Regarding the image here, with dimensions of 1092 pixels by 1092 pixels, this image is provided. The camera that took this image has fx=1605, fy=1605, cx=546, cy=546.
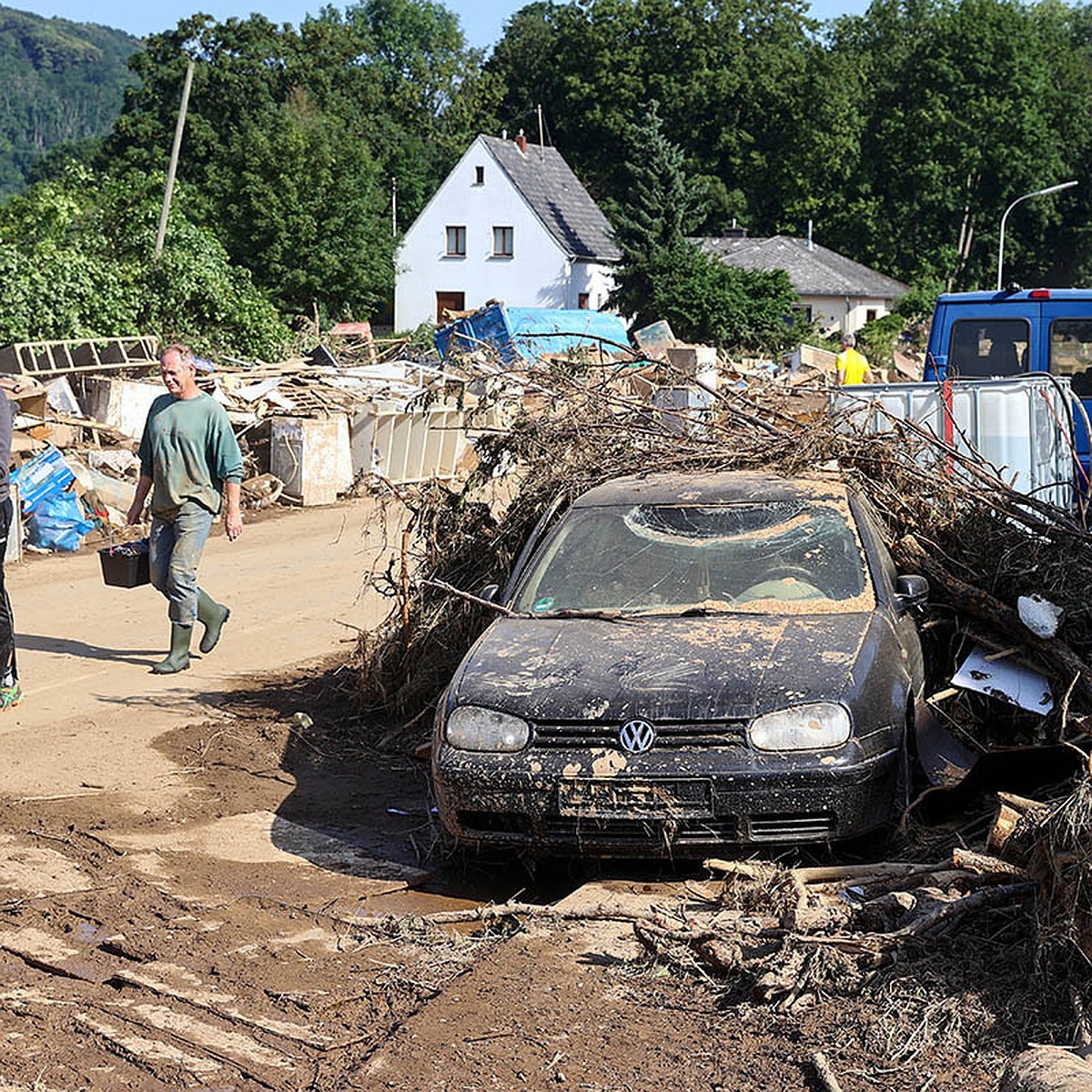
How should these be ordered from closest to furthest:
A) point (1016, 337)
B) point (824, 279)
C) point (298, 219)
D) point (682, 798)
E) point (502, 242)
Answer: point (682, 798), point (1016, 337), point (298, 219), point (502, 242), point (824, 279)

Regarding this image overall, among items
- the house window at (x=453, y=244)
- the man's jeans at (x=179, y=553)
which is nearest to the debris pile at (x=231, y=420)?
the man's jeans at (x=179, y=553)

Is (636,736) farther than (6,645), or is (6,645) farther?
(6,645)

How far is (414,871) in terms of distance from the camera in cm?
655

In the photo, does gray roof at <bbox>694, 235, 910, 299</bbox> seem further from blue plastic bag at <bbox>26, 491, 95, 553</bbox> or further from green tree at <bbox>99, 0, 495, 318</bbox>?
blue plastic bag at <bbox>26, 491, 95, 553</bbox>

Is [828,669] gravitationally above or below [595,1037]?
above

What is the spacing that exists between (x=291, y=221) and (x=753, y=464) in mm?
55006

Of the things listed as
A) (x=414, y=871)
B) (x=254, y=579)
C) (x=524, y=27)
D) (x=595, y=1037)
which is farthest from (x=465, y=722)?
(x=524, y=27)

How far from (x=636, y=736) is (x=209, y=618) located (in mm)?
5394

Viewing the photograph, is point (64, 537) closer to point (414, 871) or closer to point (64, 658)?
→ point (64, 658)

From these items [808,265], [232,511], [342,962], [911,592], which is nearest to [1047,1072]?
[342,962]

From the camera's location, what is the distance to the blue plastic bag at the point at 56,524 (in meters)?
16.1

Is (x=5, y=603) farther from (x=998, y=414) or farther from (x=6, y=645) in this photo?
(x=998, y=414)

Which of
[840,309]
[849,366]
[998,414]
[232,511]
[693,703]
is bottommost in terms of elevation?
[840,309]

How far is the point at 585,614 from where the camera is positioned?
6906mm
